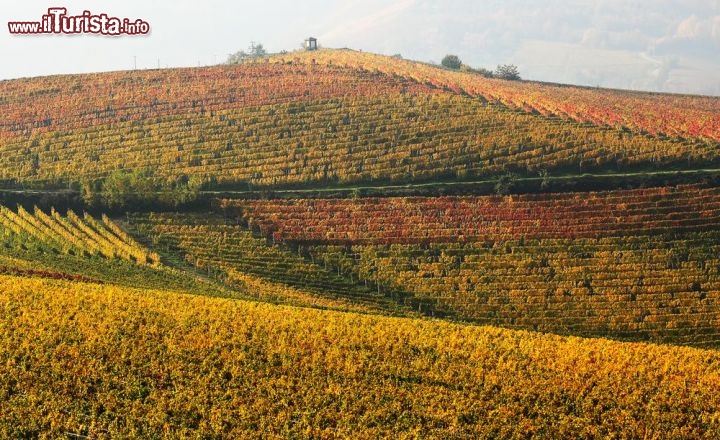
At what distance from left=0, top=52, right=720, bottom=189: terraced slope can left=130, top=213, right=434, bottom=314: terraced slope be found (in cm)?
1153

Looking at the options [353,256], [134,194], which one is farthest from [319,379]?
[134,194]

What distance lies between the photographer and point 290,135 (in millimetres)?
87562

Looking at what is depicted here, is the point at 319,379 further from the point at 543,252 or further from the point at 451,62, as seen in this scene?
the point at 451,62

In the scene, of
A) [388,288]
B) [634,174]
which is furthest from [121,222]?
[634,174]

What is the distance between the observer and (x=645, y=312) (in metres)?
49.1

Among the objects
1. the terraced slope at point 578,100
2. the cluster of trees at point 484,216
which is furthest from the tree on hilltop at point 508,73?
the cluster of trees at point 484,216

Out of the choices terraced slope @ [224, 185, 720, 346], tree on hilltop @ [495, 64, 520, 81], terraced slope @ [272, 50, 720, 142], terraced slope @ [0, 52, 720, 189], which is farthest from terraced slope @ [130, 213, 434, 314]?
tree on hilltop @ [495, 64, 520, 81]

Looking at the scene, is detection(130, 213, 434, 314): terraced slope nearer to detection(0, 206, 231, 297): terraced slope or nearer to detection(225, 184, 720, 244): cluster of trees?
detection(0, 206, 231, 297): terraced slope

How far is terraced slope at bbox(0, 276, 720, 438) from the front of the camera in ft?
92.2

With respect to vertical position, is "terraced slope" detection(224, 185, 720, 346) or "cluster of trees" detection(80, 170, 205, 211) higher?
"cluster of trees" detection(80, 170, 205, 211)

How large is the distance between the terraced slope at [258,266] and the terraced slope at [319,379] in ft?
40.1

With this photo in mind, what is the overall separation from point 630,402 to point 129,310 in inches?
968

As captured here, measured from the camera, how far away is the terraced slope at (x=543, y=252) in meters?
49.4

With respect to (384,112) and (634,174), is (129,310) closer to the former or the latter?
(634,174)
